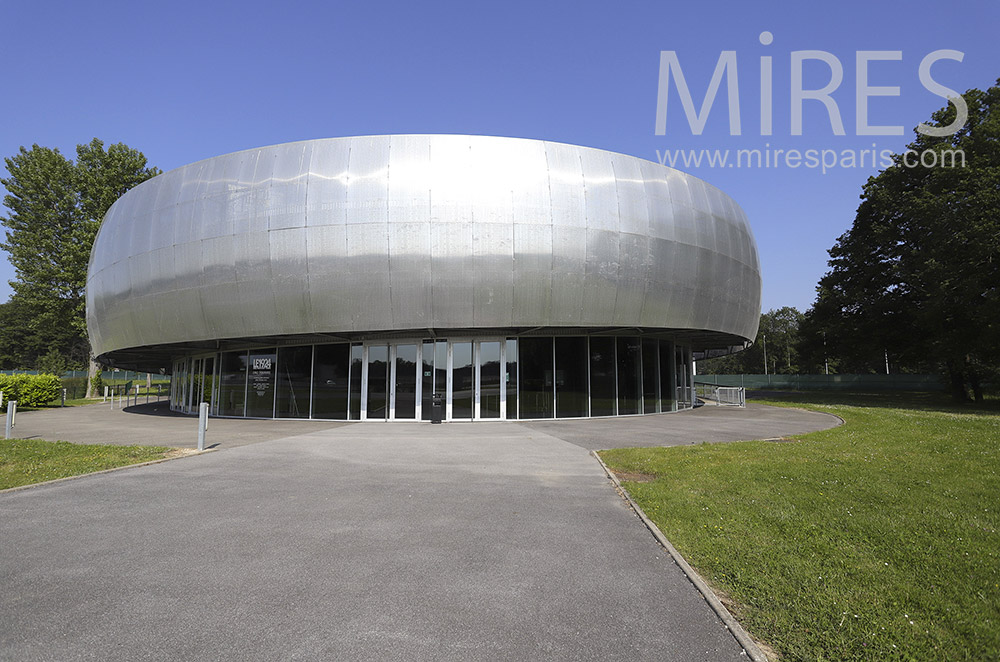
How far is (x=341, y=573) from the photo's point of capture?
15.2 feet

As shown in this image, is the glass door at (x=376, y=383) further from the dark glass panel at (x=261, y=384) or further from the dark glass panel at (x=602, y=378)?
the dark glass panel at (x=602, y=378)

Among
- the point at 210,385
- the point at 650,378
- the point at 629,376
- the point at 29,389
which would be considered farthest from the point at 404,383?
the point at 29,389

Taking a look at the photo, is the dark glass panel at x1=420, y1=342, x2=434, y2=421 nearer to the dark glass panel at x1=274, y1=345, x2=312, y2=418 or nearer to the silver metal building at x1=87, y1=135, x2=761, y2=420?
the silver metal building at x1=87, y1=135, x2=761, y2=420

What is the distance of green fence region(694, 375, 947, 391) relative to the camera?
52.4 m

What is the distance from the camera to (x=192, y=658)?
3217 millimetres

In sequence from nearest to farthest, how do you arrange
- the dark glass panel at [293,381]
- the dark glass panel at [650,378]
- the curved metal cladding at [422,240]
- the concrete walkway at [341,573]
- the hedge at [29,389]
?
the concrete walkway at [341,573] < the curved metal cladding at [422,240] < the dark glass panel at [293,381] < the dark glass panel at [650,378] < the hedge at [29,389]

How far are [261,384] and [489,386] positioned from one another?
1090cm

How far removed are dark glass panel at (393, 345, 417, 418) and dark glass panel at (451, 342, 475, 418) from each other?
1629 mm

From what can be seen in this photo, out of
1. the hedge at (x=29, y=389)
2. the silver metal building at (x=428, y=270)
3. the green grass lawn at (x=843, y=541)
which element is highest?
the silver metal building at (x=428, y=270)

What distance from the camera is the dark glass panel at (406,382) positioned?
2064 cm

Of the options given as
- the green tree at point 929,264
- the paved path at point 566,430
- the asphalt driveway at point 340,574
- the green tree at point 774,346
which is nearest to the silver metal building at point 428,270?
the paved path at point 566,430

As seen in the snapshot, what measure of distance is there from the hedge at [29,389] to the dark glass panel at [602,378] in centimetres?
3225

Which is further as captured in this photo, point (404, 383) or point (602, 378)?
point (602, 378)

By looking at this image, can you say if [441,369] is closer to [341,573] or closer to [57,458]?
[57,458]
